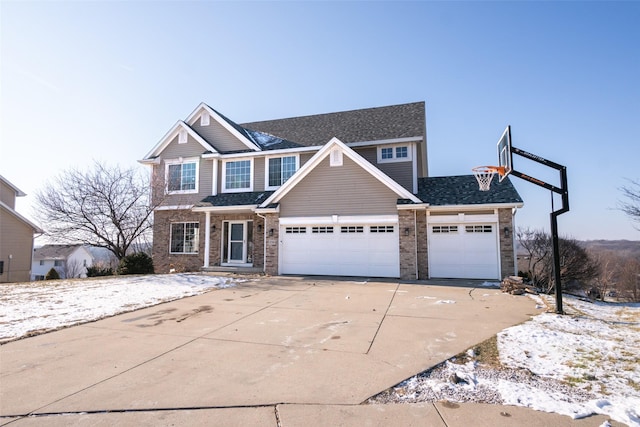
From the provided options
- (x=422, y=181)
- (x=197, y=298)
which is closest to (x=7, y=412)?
(x=197, y=298)

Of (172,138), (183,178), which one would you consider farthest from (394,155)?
(172,138)

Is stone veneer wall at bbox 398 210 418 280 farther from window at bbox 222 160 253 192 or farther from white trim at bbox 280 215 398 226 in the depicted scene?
window at bbox 222 160 253 192

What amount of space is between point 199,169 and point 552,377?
18.0 meters

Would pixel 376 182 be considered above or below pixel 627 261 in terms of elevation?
above

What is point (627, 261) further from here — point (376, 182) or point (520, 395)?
point (520, 395)

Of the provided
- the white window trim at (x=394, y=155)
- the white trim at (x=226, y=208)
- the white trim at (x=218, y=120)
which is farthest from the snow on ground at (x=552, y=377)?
the white trim at (x=218, y=120)

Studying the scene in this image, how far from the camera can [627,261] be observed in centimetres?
3628

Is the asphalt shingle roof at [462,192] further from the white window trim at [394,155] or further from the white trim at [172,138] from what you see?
the white trim at [172,138]

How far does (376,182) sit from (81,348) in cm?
1121

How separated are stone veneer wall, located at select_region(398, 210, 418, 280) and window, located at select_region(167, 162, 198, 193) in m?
11.5

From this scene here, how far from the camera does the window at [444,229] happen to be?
45.3ft

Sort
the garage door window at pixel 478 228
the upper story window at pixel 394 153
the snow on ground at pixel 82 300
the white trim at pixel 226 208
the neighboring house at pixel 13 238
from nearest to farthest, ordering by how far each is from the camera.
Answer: the snow on ground at pixel 82 300
the garage door window at pixel 478 228
the white trim at pixel 226 208
the upper story window at pixel 394 153
the neighboring house at pixel 13 238

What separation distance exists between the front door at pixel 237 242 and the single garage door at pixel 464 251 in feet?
29.8

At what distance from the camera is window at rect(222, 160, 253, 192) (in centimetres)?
1809
